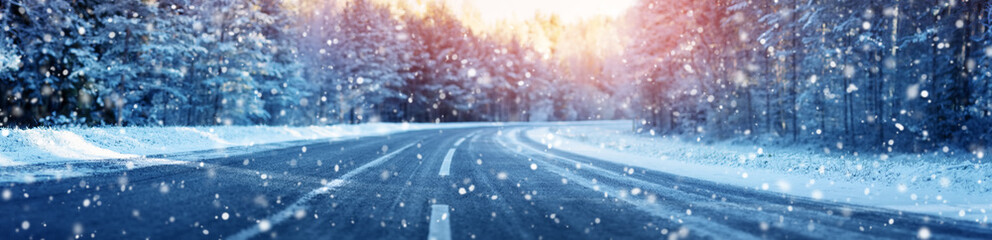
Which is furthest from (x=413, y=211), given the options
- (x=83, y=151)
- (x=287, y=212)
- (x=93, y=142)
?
(x=93, y=142)

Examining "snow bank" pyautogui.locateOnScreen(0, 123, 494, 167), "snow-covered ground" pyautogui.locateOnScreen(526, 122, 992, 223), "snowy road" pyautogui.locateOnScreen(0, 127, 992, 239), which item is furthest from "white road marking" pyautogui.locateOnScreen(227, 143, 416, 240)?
"snow-covered ground" pyautogui.locateOnScreen(526, 122, 992, 223)

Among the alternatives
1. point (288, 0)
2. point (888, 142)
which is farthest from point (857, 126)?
point (288, 0)

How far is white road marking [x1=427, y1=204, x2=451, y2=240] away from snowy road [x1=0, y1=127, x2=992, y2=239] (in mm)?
14

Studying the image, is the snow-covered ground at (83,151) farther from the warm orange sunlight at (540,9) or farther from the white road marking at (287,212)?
the warm orange sunlight at (540,9)

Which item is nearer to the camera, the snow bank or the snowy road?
the snowy road

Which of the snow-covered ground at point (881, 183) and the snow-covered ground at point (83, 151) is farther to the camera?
the snow-covered ground at point (83, 151)

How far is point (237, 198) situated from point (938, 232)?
226 inches

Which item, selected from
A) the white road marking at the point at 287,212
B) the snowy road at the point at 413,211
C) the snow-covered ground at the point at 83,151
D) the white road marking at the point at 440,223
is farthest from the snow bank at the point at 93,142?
the white road marking at the point at 440,223

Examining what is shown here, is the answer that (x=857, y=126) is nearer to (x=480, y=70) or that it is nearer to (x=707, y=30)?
(x=707, y=30)

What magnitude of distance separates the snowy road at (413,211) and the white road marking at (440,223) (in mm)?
14

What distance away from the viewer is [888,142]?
14883 mm

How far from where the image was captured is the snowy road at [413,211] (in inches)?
133

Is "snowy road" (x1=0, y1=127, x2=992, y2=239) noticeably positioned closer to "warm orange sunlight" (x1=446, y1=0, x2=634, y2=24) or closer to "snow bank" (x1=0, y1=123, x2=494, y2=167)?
"snow bank" (x1=0, y1=123, x2=494, y2=167)

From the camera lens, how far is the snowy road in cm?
337
